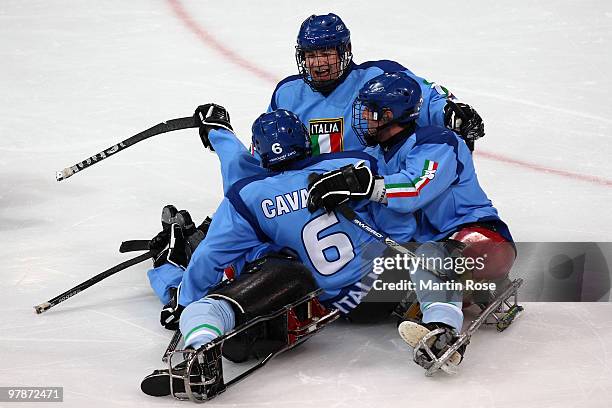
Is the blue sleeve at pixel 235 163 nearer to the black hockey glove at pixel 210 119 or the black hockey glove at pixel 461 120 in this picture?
the black hockey glove at pixel 210 119

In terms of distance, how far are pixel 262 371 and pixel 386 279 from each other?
62 centimetres

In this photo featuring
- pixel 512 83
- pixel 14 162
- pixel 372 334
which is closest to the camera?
pixel 372 334

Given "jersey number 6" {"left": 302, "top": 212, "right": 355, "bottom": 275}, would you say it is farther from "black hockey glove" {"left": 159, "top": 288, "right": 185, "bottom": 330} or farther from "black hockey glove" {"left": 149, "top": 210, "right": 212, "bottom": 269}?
"black hockey glove" {"left": 149, "top": 210, "right": 212, "bottom": 269}

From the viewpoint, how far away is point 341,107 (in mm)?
5035

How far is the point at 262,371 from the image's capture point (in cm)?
412

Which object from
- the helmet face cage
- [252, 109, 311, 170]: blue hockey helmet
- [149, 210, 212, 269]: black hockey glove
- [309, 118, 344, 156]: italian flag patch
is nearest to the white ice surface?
[149, 210, 212, 269]: black hockey glove

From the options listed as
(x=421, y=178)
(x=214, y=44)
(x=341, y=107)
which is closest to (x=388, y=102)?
(x=421, y=178)

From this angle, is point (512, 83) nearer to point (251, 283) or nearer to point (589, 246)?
point (589, 246)

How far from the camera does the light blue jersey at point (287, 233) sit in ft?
13.9

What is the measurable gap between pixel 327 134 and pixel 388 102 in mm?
735

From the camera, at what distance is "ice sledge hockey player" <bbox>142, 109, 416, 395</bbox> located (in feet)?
13.8

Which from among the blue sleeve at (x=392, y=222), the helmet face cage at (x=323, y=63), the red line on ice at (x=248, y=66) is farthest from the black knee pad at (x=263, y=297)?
the red line on ice at (x=248, y=66)

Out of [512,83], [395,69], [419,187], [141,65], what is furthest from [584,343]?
[141,65]

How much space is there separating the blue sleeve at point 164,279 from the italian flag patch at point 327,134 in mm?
841
